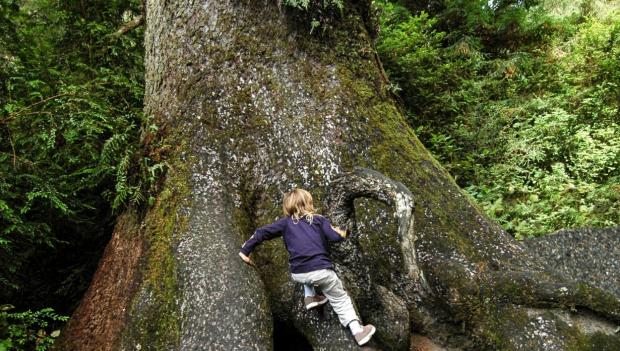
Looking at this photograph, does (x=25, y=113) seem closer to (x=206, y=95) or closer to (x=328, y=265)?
(x=206, y=95)

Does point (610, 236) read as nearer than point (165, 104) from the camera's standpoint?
No

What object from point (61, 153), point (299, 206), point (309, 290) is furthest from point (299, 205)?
point (61, 153)

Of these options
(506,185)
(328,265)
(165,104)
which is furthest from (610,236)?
(165,104)

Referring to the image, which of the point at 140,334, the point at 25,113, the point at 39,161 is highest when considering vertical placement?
the point at 25,113

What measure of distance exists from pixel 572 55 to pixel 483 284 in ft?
27.9

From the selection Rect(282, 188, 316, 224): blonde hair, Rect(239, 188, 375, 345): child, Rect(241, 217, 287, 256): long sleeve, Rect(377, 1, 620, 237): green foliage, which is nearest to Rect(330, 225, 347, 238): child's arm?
Rect(239, 188, 375, 345): child

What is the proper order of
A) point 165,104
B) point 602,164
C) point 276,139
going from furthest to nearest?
1. point 602,164
2. point 165,104
3. point 276,139

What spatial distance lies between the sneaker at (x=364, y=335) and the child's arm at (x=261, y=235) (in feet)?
3.39

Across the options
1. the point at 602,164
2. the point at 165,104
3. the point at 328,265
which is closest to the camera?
the point at 328,265

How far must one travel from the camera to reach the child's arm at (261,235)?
3.59 m

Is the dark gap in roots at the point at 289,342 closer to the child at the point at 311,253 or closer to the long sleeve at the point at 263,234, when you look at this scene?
the child at the point at 311,253

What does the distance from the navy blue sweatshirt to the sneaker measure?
57 cm

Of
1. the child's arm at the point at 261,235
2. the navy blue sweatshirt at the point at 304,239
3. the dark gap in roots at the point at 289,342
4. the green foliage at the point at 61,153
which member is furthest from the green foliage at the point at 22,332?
the navy blue sweatshirt at the point at 304,239

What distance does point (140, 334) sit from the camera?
3588mm
